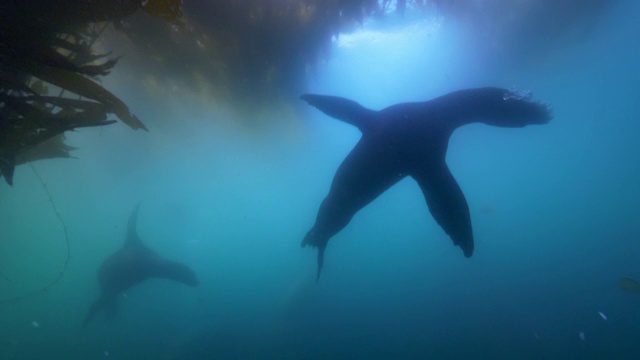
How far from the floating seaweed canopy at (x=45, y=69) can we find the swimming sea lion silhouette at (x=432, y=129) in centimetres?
233

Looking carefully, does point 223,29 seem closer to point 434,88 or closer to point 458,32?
point 458,32

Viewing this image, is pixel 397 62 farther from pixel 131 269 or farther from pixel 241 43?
pixel 131 269

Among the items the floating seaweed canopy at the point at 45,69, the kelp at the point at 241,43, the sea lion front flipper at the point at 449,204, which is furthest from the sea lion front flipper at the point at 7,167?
the sea lion front flipper at the point at 449,204

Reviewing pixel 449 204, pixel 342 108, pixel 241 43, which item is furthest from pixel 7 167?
pixel 241 43

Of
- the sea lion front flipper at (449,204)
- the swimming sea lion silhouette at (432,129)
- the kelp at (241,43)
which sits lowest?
the sea lion front flipper at (449,204)

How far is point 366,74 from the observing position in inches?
786

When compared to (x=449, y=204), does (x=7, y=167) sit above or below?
below

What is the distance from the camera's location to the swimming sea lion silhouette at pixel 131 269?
39.8 feet

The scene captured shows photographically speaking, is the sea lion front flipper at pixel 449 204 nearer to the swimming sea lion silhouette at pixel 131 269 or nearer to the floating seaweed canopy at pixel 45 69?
the floating seaweed canopy at pixel 45 69

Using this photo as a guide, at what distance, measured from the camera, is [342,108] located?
4656 mm

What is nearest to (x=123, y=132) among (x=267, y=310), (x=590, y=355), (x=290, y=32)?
(x=267, y=310)

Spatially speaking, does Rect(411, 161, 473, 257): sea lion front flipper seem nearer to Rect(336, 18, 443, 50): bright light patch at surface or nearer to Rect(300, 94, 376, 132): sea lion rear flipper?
Rect(300, 94, 376, 132): sea lion rear flipper

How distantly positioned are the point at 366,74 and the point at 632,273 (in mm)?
21380

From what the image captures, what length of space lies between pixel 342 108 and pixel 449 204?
191 centimetres
